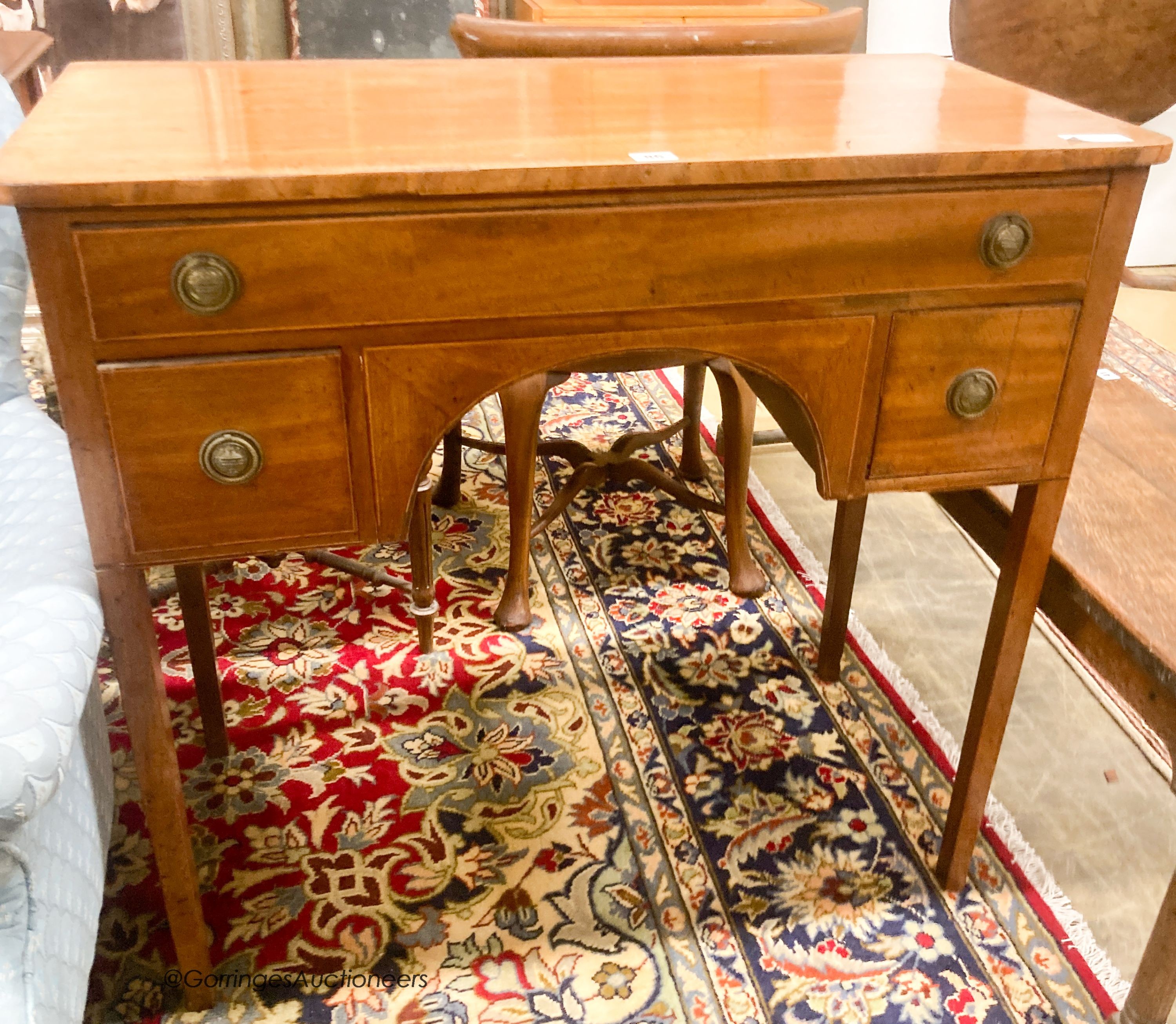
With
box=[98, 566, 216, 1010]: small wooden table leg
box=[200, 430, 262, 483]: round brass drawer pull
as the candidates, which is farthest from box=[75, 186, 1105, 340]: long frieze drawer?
box=[98, 566, 216, 1010]: small wooden table leg

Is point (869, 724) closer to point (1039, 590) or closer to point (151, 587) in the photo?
point (1039, 590)

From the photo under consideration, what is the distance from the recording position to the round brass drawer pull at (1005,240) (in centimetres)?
100

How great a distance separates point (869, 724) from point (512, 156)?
115 cm

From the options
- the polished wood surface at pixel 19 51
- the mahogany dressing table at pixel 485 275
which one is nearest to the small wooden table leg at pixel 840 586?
the mahogany dressing table at pixel 485 275

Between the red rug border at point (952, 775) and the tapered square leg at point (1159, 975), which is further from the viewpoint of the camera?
the red rug border at point (952, 775)

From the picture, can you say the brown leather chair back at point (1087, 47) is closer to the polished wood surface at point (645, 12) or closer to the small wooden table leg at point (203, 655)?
the polished wood surface at point (645, 12)

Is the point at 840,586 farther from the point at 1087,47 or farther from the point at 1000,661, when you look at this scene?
the point at 1087,47

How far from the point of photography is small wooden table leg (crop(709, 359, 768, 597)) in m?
1.87

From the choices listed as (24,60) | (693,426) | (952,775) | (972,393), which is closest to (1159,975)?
(952,775)

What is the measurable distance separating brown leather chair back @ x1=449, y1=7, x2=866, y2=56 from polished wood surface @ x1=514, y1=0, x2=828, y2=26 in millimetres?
408

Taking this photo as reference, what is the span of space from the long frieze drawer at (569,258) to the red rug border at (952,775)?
2.70 feet

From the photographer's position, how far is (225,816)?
1491 mm

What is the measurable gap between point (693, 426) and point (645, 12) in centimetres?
100

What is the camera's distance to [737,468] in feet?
6.19
